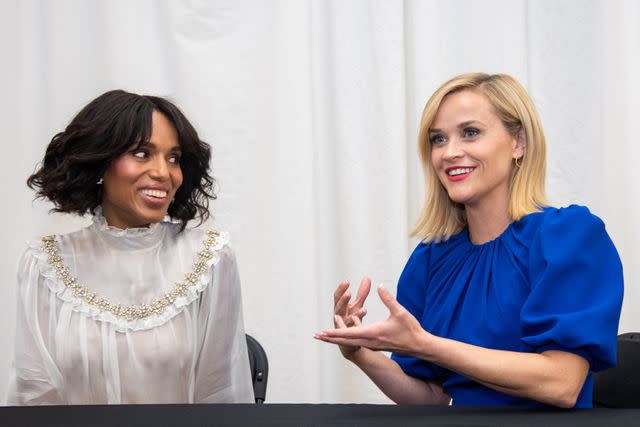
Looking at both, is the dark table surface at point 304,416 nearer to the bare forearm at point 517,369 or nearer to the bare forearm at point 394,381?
the bare forearm at point 517,369

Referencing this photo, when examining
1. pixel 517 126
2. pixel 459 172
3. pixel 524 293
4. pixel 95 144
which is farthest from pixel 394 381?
pixel 95 144

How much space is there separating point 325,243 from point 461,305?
109 centimetres

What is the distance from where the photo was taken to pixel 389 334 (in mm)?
1304

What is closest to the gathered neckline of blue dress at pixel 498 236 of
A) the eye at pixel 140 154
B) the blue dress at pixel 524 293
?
the blue dress at pixel 524 293

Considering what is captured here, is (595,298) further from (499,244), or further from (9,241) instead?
(9,241)

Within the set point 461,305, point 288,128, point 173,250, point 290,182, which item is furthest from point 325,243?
point 461,305

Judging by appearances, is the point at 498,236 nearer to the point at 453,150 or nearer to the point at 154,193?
the point at 453,150

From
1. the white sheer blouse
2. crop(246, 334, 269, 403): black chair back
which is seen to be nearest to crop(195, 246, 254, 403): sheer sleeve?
the white sheer blouse

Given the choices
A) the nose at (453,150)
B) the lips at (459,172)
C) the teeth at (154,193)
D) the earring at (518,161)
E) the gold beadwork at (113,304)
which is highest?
the nose at (453,150)

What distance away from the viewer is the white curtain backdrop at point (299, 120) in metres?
2.63

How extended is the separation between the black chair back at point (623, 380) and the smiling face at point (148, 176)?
981 mm

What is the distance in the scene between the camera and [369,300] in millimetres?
2645

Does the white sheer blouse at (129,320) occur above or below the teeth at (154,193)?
below

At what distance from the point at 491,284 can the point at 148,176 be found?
2.38ft
